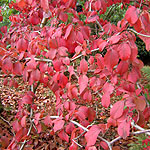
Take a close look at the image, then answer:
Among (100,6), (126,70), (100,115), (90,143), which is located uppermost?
(100,6)

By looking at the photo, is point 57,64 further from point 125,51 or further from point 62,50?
point 125,51

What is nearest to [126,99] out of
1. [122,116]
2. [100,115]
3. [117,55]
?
[122,116]

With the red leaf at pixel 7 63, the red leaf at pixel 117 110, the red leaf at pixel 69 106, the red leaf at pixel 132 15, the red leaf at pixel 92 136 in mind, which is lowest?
the red leaf at pixel 92 136

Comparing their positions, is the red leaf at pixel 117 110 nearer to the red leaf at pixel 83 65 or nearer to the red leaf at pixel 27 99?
the red leaf at pixel 83 65

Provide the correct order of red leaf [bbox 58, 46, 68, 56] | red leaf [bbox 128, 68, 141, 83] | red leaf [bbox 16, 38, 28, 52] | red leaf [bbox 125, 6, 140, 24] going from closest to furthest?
A: red leaf [bbox 125, 6, 140, 24] < red leaf [bbox 128, 68, 141, 83] < red leaf [bbox 58, 46, 68, 56] < red leaf [bbox 16, 38, 28, 52]

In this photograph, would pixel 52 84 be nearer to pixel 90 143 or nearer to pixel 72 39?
pixel 72 39

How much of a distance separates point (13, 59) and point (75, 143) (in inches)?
27.3

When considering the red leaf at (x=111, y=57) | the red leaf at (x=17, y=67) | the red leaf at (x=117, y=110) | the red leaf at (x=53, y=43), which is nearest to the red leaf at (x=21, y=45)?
the red leaf at (x=17, y=67)

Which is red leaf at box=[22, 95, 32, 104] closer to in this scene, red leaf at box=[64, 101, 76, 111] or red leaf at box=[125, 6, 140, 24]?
red leaf at box=[64, 101, 76, 111]

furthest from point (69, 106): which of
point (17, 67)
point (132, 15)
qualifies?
point (132, 15)

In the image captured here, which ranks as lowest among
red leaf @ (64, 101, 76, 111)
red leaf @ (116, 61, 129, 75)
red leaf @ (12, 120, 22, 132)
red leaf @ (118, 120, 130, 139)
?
red leaf @ (12, 120, 22, 132)

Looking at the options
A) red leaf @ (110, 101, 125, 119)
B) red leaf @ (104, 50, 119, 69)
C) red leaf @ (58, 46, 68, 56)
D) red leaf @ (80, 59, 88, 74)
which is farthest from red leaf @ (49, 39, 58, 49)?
red leaf @ (110, 101, 125, 119)

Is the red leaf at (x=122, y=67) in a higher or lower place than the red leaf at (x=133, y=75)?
higher

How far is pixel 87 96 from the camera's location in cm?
115
